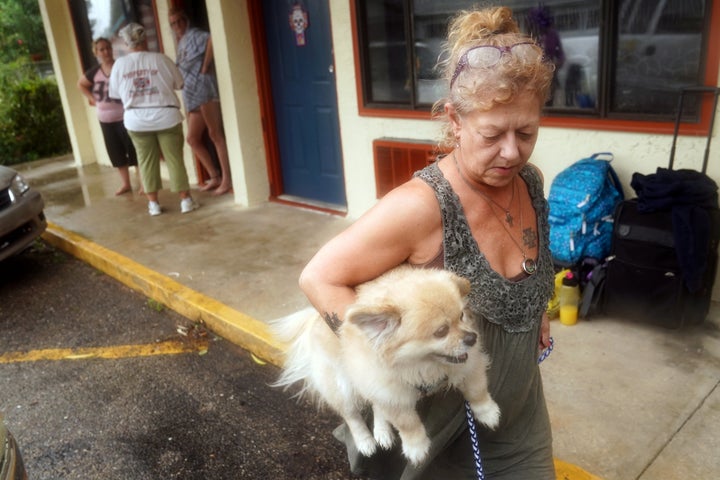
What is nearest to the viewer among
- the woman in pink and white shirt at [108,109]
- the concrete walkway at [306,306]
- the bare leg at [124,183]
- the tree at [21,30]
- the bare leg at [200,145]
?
the concrete walkway at [306,306]

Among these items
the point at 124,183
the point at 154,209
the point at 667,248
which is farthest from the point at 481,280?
the point at 124,183

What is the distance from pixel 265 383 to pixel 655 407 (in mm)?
2529

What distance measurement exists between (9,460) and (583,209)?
152 inches

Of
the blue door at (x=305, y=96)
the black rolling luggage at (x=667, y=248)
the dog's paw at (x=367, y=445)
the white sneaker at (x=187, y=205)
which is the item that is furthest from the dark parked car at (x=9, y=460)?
the white sneaker at (x=187, y=205)

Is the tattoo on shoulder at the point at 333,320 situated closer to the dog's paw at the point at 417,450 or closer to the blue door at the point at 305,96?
the dog's paw at the point at 417,450

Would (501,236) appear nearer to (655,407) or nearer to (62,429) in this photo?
(655,407)

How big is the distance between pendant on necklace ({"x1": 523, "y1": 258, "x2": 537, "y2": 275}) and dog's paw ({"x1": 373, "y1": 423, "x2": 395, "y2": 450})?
0.66m

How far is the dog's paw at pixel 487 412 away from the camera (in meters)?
1.85

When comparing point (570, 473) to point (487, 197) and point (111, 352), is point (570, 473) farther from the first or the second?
point (111, 352)

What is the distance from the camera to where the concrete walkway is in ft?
10.5

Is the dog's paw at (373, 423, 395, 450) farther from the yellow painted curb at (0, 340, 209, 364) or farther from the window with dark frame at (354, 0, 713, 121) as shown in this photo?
the window with dark frame at (354, 0, 713, 121)

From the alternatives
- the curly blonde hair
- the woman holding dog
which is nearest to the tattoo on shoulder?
the woman holding dog

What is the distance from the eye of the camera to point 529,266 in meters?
1.89

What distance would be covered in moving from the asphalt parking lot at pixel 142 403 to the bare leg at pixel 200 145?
3.27m
